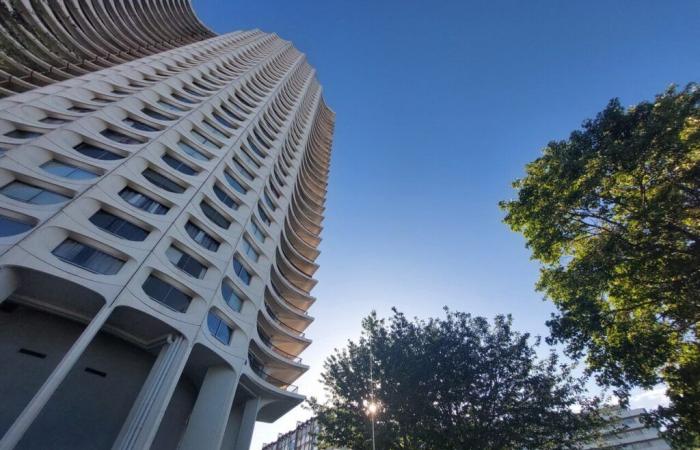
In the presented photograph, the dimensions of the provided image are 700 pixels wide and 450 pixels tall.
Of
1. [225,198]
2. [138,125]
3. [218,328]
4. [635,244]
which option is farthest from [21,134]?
[635,244]

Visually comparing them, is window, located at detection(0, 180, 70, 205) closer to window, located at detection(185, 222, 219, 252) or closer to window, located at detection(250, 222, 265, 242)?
window, located at detection(185, 222, 219, 252)

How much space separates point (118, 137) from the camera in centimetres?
2105

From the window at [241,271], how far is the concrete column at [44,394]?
8.56 meters

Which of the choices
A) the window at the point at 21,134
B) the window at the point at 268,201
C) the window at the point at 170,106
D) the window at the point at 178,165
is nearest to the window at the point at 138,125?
the window at the point at 178,165

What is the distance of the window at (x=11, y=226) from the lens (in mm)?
13450

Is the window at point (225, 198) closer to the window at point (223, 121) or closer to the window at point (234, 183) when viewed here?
the window at point (234, 183)

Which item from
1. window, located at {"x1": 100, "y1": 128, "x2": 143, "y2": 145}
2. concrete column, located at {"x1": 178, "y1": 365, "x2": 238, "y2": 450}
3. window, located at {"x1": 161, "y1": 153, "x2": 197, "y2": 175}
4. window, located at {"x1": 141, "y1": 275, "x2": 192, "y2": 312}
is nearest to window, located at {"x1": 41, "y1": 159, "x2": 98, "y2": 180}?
window, located at {"x1": 100, "y1": 128, "x2": 143, "y2": 145}

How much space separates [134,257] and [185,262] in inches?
119

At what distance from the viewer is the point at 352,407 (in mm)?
18000

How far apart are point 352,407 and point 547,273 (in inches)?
490

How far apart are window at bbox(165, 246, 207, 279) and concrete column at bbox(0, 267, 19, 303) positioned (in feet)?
18.8

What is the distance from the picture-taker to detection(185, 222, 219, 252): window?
1984 cm

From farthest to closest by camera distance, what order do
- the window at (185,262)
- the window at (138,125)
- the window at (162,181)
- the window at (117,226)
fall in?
the window at (138,125) → the window at (162,181) → the window at (185,262) → the window at (117,226)

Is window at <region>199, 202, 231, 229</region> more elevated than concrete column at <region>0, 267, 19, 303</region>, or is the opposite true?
window at <region>199, 202, 231, 229</region>
